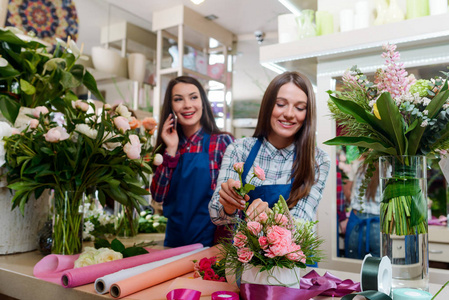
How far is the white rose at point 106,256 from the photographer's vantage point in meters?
0.91

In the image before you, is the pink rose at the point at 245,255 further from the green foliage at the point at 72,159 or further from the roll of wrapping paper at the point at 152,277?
the green foliage at the point at 72,159

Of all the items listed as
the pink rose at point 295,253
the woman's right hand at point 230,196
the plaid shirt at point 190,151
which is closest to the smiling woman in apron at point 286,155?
the woman's right hand at point 230,196

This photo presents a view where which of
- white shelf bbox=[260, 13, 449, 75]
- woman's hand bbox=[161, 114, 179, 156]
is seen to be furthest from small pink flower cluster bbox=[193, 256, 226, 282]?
white shelf bbox=[260, 13, 449, 75]

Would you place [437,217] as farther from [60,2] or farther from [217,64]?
[60,2]

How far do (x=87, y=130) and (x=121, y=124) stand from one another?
0.31 ft

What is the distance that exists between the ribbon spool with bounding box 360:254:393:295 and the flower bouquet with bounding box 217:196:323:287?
0.09m

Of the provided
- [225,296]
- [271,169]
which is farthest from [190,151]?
[225,296]

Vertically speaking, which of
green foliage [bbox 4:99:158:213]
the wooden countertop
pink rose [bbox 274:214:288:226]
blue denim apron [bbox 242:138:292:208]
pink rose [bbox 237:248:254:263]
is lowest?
the wooden countertop

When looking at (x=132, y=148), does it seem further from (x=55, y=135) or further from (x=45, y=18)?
(x=45, y=18)

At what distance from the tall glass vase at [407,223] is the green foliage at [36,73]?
1.06 meters

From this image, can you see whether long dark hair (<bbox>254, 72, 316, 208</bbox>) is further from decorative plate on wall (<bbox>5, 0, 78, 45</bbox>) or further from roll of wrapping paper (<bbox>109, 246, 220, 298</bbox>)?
decorative plate on wall (<bbox>5, 0, 78, 45</bbox>)

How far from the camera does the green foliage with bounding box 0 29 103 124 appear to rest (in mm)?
1257

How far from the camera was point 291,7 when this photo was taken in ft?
5.79

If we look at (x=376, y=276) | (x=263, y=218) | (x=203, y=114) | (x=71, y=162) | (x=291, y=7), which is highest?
(x=291, y=7)
